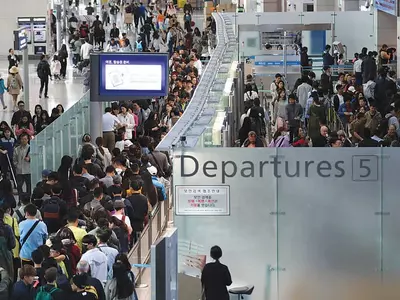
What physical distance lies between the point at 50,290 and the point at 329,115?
494 inches

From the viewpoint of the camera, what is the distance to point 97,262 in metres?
10.7

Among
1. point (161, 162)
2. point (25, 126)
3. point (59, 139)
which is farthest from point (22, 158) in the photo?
point (25, 126)

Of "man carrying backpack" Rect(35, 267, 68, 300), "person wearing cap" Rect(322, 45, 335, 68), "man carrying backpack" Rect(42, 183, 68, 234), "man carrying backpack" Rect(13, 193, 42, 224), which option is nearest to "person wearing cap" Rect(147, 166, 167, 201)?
"man carrying backpack" Rect(42, 183, 68, 234)

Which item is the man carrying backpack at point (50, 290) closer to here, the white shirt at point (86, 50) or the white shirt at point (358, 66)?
the white shirt at point (358, 66)

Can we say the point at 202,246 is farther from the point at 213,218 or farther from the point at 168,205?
the point at 168,205

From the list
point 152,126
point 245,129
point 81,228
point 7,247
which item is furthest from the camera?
point 152,126

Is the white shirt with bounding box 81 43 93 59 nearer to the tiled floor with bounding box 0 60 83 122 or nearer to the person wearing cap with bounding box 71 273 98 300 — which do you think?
the tiled floor with bounding box 0 60 83 122

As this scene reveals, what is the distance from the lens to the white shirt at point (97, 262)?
10.7m

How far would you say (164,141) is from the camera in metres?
11.0

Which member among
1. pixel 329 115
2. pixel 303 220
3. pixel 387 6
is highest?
pixel 387 6

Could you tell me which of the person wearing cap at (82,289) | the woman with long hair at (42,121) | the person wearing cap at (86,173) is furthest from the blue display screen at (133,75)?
the person wearing cap at (82,289)

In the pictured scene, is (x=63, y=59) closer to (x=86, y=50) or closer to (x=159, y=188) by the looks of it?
(x=86, y=50)

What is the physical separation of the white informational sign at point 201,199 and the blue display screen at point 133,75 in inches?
350

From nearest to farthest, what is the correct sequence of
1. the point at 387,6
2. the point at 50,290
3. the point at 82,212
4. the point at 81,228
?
the point at 50,290, the point at 81,228, the point at 82,212, the point at 387,6
